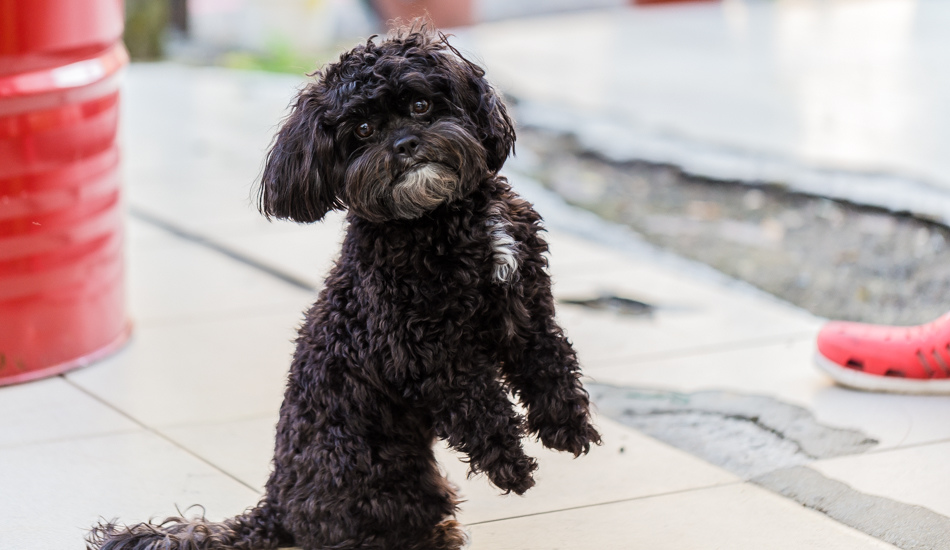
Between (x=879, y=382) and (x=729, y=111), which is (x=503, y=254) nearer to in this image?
(x=879, y=382)

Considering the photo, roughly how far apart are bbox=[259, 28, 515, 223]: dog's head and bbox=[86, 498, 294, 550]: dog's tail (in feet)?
2.68

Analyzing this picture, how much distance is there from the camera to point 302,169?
235cm

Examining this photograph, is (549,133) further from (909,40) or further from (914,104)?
(909,40)

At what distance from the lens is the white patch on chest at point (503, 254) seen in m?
2.41

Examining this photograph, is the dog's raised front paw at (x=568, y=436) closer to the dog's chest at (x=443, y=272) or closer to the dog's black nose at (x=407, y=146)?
the dog's chest at (x=443, y=272)

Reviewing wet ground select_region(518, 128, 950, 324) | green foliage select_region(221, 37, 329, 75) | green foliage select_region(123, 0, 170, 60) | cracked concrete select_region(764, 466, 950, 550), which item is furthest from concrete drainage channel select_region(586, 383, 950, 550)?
green foliage select_region(123, 0, 170, 60)

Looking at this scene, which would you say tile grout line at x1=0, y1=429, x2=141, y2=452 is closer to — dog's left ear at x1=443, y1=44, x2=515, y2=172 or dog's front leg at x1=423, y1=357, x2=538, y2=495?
dog's front leg at x1=423, y1=357, x2=538, y2=495

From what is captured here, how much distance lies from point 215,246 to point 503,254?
11.6 ft

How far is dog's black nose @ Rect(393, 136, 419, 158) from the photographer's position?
226 cm

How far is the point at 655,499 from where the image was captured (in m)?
3.03

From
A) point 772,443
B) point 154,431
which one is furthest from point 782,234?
point 154,431

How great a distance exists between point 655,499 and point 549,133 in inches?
217

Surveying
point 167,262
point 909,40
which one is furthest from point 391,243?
point 909,40

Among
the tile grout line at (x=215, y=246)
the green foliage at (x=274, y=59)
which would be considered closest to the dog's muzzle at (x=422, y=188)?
the tile grout line at (x=215, y=246)
